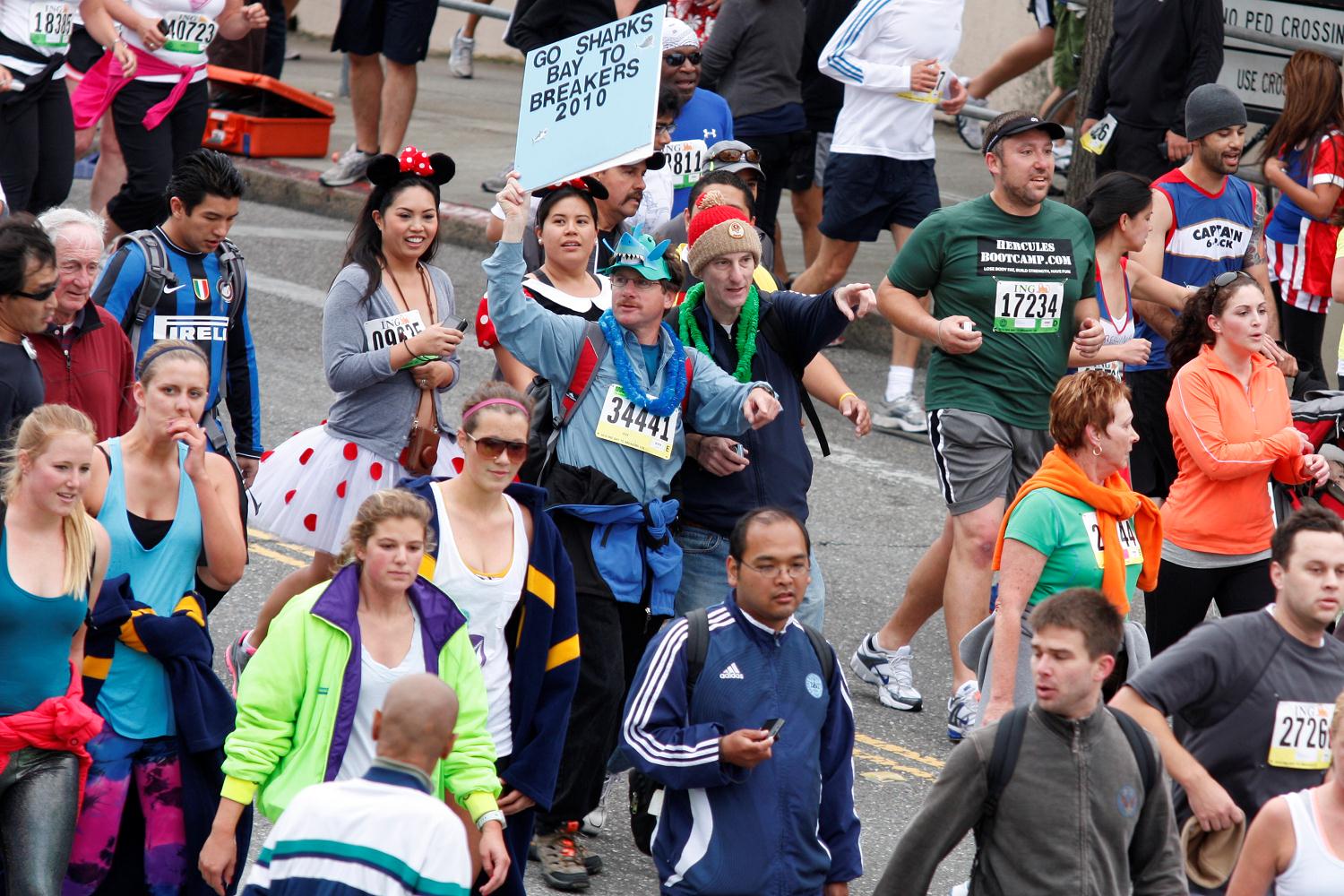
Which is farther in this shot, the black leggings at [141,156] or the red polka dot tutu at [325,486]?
the black leggings at [141,156]

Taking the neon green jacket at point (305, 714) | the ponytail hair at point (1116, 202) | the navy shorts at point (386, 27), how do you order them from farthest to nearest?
1. the navy shorts at point (386, 27)
2. the ponytail hair at point (1116, 202)
3. the neon green jacket at point (305, 714)

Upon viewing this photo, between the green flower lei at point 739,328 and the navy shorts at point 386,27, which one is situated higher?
the navy shorts at point 386,27

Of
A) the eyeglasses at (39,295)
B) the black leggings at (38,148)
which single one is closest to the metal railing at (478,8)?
the black leggings at (38,148)

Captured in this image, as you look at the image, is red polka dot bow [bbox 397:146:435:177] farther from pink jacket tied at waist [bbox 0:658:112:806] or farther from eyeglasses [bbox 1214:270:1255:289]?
eyeglasses [bbox 1214:270:1255:289]

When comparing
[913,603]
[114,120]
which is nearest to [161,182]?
[114,120]

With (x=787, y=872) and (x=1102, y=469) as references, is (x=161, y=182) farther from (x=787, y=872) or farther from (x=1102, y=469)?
(x=787, y=872)

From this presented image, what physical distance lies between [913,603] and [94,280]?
314cm

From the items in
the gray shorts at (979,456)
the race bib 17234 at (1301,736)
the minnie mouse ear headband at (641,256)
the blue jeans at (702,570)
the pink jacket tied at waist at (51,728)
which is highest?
the minnie mouse ear headband at (641,256)

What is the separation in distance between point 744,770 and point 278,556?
4185 millimetres

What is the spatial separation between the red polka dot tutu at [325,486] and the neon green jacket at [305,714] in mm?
2087

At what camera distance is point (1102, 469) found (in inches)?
232

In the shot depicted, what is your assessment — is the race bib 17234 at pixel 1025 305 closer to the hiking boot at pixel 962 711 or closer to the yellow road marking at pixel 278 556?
the hiking boot at pixel 962 711

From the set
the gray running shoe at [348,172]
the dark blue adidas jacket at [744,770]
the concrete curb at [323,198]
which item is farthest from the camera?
the gray running shoe at [348,172]

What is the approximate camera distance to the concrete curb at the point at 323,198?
14125mm
